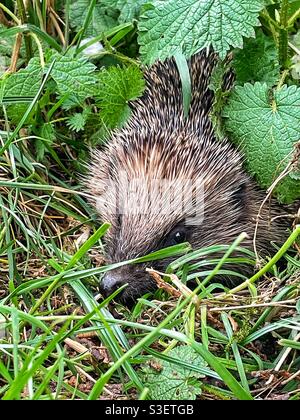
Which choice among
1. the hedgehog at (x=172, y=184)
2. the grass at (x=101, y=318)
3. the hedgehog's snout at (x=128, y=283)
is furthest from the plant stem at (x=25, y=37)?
the hedgehog's snout at (x=128, y=283)

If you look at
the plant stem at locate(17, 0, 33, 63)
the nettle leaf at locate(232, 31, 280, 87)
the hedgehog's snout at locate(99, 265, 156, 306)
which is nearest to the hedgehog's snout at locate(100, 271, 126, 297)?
the hedgehog's snout at locate(99, 265, 156, 306)

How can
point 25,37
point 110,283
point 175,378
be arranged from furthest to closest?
point 25,37 < point 110,283 < point 175,378

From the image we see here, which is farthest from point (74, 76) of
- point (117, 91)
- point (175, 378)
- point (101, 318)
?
point (175, 378)

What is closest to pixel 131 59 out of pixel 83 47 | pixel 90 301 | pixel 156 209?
pixel 83 47

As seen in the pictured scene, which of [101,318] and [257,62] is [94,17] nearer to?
[257,62]

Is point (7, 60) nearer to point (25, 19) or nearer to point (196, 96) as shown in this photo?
point (25, 19)

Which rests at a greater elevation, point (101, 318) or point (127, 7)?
point (127, 7)
